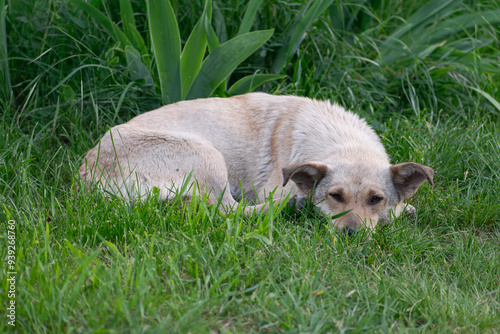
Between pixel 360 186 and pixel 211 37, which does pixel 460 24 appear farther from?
pixel 360 186

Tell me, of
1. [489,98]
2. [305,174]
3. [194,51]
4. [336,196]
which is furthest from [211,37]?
[489,98]

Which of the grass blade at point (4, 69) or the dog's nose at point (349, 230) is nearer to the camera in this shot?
the dog's nose at point (349, 230)

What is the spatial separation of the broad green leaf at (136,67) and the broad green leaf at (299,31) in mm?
1427

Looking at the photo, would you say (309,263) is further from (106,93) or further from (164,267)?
(106,93)

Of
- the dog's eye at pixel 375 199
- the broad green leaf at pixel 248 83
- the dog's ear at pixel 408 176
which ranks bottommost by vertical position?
the dog's eye at pixel 375 199

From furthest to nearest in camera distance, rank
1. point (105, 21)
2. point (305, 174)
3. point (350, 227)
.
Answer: point (105, 21), point (305, 174), point (350, 227)

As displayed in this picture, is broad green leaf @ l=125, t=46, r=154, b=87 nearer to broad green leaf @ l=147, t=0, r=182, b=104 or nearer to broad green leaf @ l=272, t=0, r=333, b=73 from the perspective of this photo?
broad green leaf @ l=147, t=0, r=182, b=104

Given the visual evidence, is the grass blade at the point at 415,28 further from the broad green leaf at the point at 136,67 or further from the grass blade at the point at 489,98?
Result: the broad green leaf at the point at 136,67

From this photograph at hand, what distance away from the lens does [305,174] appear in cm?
402

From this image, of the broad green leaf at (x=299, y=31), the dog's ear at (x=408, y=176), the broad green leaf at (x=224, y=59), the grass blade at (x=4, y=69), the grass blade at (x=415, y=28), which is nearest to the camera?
the dog's ear at (x=408, y=176)

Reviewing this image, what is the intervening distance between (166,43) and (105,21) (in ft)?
2.23

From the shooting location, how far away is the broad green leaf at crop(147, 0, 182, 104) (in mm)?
4746

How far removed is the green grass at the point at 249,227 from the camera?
2.69 m

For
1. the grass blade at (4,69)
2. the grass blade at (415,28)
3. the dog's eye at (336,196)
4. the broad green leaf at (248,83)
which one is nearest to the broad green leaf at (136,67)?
the broad green leaf at (248,83)
